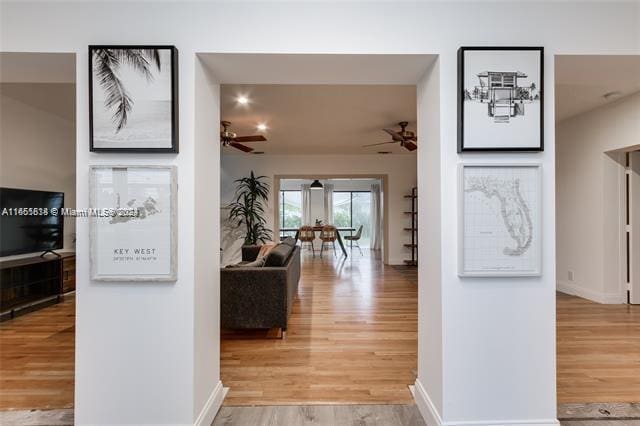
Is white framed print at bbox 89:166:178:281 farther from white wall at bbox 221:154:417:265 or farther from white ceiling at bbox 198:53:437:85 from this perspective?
white wall at bbox 221:154:417:265

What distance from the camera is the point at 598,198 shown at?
4.05m

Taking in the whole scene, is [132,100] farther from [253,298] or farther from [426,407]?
[426,407]

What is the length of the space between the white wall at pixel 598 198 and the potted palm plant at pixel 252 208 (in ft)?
17.3

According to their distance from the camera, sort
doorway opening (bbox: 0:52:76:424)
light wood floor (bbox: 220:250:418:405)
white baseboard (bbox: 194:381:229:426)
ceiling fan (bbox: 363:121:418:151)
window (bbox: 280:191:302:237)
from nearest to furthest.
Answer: white baseboard (bbox: 194:381:229:426) < light wood floor (bbox: 220:250:418:405) < doorway opening (bbox: 0:52:76:424) < ceiling fan (bbox: 363:121:418:151) < window (bbox: 280:191:302:237)

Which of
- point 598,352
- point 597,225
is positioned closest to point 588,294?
point 597,225

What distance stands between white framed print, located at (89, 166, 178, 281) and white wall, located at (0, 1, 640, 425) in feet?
0.18

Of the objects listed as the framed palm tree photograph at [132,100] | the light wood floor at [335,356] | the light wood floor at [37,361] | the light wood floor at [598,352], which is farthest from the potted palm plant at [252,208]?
the light wood floor at [598,352]

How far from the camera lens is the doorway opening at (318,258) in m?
1.96

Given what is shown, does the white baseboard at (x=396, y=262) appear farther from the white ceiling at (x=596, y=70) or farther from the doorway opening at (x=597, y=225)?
the white ceiling at (x=596, y=70)

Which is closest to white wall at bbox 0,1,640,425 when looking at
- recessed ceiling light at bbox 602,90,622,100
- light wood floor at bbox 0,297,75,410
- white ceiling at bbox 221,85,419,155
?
light wood floor at bbox 0,297,75,410

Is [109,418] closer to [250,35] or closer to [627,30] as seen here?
[250,35]

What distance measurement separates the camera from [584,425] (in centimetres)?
177

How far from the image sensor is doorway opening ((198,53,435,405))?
6.42 feet

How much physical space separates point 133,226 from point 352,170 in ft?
19.3
